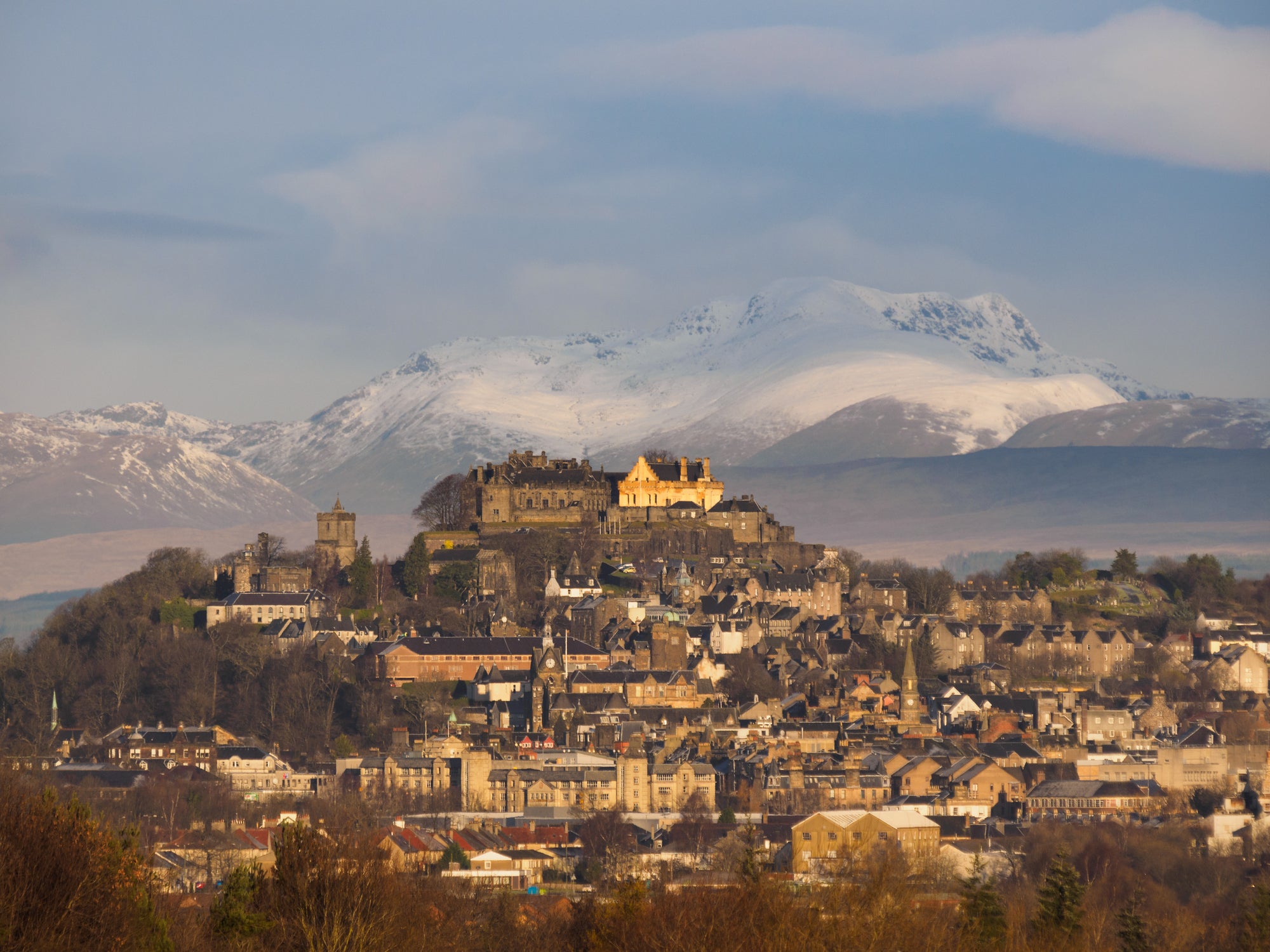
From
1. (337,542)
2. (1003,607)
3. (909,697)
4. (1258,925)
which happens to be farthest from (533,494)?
(1258,925)

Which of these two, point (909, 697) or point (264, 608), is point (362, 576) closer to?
point (264, 608)

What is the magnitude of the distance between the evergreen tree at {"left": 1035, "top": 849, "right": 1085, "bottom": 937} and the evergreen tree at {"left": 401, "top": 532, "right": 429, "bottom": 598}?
59.0 m

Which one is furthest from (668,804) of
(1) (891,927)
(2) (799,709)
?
(1) (891,927)

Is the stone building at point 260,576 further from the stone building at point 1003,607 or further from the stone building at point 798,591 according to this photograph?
the stone building at point 1003,607

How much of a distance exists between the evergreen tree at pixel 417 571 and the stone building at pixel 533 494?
22.5 feet

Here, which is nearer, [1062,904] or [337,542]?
[1062,904]

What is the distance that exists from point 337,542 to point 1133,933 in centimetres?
6944

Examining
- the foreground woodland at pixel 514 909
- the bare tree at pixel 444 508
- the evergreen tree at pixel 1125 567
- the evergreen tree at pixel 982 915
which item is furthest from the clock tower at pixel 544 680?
the evergreen tree at pixel 1125 567

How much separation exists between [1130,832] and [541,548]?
39.6 metres

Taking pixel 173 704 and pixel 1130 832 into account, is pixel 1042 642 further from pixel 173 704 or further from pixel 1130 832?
pixel 173 704

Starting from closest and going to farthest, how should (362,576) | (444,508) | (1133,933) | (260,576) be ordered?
(1133,933) → (260,576) → (362,576) → (444,508)

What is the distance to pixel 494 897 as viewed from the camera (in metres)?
70.4

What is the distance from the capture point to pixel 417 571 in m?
123

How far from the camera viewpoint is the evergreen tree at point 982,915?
61188mm
